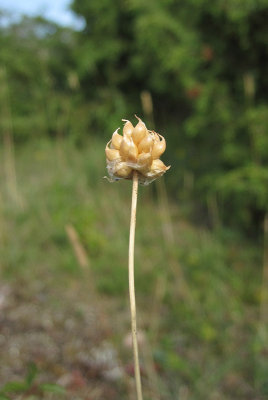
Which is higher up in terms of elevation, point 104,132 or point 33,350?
point 104,132

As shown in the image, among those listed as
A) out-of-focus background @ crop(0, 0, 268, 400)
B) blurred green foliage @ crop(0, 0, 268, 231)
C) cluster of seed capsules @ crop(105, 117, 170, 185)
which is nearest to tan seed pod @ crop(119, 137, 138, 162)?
cluster of seed capsules @ crop(105, 117, 170, 185)

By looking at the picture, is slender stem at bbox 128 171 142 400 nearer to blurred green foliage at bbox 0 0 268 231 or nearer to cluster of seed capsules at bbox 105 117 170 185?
cluster of seed capsules at bbox 105 117 170 185

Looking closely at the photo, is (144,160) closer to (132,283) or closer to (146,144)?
(146,144)

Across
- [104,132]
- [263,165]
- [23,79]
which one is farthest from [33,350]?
[23,79]

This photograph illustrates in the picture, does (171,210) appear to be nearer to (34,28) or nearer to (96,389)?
(96,389)

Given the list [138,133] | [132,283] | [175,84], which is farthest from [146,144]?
[175,84]

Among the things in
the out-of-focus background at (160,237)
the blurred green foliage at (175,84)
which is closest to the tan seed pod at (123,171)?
the out-of-focus background at (160,237)
